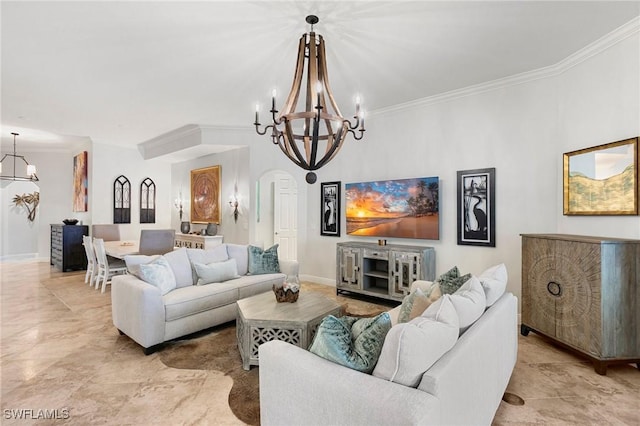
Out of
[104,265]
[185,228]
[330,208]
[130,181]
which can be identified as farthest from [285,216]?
[130,181]

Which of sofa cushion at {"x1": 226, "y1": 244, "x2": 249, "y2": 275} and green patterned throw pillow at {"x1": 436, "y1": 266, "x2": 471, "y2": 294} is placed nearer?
green patterned throw pillow at {"x1": 436, "y1": 266, "x2": 471, "y2": 294}

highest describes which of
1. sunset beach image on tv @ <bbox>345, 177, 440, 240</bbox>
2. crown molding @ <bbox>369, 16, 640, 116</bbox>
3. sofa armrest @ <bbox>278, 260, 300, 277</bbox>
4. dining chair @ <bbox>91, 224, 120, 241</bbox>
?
crown molding @ <bbox>369, 16, 640, 116</bbox>

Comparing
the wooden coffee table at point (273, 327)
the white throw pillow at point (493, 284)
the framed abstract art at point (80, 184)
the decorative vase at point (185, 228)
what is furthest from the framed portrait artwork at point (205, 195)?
the white throw pillow at point (493, 284)

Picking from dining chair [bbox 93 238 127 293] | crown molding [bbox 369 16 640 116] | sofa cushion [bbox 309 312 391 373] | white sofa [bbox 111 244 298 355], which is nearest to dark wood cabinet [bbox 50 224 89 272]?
dining chair [bbox 93 238 127 293]

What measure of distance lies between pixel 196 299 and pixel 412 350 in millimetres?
2574

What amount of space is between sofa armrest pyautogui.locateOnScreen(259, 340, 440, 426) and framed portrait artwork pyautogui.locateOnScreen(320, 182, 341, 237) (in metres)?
3.86

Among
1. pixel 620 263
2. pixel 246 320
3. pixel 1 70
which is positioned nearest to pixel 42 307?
pixel 1 70

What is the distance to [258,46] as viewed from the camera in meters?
3.02

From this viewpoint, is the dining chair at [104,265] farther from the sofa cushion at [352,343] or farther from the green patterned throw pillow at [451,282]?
the green patterned throw pillow at [451,282]

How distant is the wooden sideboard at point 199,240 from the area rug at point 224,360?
280 cm

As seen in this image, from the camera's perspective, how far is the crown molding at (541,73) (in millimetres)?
2779

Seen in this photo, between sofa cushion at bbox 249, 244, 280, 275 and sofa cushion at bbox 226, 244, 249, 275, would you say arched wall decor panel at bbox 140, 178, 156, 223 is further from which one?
sofa cushion at bbox 249, 244, 280, 275

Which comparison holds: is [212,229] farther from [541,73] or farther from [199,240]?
[541,73]

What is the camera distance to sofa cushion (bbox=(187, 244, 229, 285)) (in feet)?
12.5
